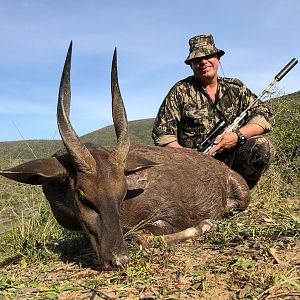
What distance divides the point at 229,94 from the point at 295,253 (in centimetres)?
473

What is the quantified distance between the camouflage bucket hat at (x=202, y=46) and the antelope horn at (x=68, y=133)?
382cm

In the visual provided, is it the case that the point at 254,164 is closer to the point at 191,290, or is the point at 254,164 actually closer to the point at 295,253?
the point at 295,253

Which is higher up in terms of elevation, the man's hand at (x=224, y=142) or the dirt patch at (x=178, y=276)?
the man's hand at (x=224, y=142)

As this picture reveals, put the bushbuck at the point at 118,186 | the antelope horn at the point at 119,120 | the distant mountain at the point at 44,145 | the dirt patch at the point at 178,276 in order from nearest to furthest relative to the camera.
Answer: the dirt patch at the point at 178,276, the bushbuck at the point at 118,186, the antelope horn at the point at 119,120, the distant mountain at the point at 44,145

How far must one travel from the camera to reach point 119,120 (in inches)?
207

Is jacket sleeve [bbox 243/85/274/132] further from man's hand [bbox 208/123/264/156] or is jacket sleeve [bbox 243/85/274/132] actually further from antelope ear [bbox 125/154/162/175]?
antelope ear [bbox 125/154/162/175]

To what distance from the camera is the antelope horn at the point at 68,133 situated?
4742 mm

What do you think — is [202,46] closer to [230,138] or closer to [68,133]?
[230,138]

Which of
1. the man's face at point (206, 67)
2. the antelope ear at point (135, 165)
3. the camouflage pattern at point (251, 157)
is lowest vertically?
the camouflage pattern at point (251, 157)

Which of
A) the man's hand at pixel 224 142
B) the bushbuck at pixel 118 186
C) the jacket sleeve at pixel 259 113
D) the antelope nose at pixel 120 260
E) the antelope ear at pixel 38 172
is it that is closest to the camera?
the antelope nose at pixel 120 260

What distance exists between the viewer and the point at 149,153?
21.7ft

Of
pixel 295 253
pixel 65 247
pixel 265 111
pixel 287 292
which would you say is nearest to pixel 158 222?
pixel 65 247

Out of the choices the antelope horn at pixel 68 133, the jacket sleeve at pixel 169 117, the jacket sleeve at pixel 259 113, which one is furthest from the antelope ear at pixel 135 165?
the jacket sleeve at pixel 259 113

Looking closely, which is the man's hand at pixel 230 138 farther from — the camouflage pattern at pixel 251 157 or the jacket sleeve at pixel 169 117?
the jacket sleeve at pixel 169 117
